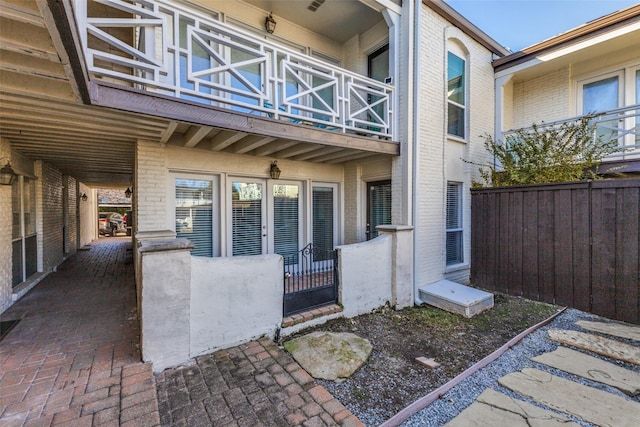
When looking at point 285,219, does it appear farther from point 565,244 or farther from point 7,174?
point 565,244

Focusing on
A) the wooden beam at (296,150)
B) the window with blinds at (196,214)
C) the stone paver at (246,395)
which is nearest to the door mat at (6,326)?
the window with blinds at (196,214)

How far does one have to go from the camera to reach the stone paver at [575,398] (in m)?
2.47

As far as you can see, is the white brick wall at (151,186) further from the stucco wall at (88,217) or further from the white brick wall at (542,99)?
the white brick wall at (542,99)

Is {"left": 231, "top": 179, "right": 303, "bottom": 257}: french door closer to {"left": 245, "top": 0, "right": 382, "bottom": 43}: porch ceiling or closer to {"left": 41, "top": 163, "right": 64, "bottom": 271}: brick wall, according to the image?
{"left": 245, "top": 0, "right": 382, "bottom": 43}: porch ceiling

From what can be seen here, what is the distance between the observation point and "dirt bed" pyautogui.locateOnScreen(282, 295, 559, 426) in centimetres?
278

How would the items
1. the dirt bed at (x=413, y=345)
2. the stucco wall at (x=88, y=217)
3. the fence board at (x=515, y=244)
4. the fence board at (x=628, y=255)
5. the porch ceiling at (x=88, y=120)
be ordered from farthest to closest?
the stucco wall at (x=88, y=217), the fence board at (x=515, y=244), the fence board at (x=628, y=255), the dirt bed at (x=413, y=345), the porch ceiling at (x=88, y=120)

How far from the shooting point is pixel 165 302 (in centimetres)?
300

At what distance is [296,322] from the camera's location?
4000 mm

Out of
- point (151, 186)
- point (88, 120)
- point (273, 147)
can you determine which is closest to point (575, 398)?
point (273, 147)

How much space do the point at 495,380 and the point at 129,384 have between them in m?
3.74

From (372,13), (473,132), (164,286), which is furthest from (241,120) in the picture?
(473,132)

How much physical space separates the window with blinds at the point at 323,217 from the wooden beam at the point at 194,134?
2.93 meters

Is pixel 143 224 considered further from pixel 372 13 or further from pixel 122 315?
pixel 372 13

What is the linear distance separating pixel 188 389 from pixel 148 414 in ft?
1.49
